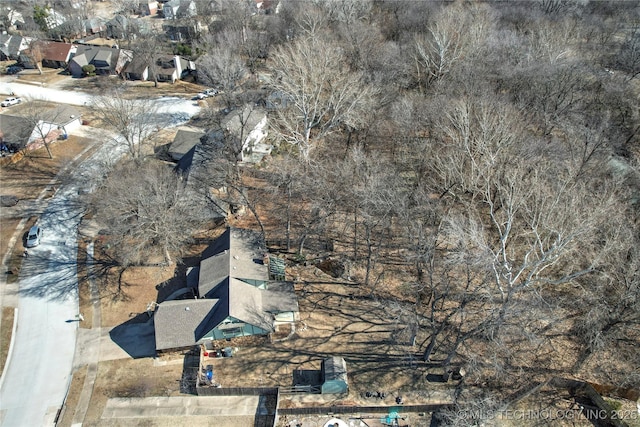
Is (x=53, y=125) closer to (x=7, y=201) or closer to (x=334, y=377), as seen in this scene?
(x=7, y=201)

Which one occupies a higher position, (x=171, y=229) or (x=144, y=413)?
(x=171, y=229)

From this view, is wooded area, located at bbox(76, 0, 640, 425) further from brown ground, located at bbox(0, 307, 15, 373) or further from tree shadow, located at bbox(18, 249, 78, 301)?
brown ground, located at bbox(0, 307, 15, 373)


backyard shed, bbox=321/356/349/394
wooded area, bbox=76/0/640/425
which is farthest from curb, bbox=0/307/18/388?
backyard shed, bbox=321/356/349/394

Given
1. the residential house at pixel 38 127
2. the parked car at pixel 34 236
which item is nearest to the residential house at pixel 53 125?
the residential house at pixel 38 127

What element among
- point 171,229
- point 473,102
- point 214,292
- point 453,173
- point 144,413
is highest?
point 473,102

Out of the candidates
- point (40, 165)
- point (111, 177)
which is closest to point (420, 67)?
point (111, 177)

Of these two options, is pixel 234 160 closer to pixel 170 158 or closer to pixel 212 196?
pixel 212 196
